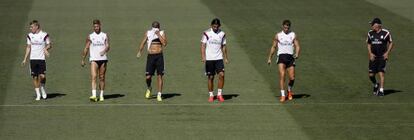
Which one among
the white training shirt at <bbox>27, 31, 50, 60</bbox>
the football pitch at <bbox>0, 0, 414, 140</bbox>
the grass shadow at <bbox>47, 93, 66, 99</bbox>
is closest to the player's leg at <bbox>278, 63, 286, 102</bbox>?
the football pitch at <bbox>0, 0, 414, 140</bbox>

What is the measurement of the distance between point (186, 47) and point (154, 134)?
14.8m

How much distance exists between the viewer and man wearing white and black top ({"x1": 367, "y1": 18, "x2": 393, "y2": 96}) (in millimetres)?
27062

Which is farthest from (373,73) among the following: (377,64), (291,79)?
(291,79)

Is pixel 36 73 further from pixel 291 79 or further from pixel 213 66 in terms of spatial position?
pixel 291 79

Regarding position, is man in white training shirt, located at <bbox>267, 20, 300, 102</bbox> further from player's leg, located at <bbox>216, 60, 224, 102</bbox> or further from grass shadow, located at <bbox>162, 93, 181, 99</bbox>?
grass shadow, located at <bbox>162, 93, 181, 99</bbox>

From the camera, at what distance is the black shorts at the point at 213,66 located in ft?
85.6

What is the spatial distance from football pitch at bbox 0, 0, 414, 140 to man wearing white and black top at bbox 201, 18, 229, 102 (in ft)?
1.63

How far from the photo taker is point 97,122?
23.2 meters

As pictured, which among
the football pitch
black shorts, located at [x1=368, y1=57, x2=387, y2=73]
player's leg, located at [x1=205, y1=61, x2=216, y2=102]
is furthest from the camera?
black shorts, located at [x1=368, y1=57, x2=387, y2=73]

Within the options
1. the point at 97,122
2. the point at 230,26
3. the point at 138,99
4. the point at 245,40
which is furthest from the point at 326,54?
the point at 97,122

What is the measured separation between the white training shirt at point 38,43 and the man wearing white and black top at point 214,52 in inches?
156

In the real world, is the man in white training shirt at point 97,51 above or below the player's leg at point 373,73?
above

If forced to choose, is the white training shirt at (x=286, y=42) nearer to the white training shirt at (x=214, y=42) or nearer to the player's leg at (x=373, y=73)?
the white training shirt at (x=214, y=42)

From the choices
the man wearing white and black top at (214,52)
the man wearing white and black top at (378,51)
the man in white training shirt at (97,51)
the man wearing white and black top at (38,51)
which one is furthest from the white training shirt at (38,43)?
the man wearing white and black top at (378,51)
